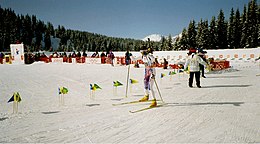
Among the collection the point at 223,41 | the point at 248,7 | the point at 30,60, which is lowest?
the point at 30,60

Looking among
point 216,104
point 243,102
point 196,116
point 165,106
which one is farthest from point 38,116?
point 243,102

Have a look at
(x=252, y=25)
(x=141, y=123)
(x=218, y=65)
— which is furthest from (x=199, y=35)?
(x=141, y=123)

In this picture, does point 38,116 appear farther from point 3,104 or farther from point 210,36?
point 210,36

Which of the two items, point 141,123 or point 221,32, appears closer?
point 141,123

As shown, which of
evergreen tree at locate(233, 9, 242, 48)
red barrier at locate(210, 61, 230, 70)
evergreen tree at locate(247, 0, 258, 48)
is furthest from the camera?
evergreen tree at locate(233, 9, 242, 48)

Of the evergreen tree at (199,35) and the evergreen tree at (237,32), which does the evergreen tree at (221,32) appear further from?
the evergreen tree at (199,35)

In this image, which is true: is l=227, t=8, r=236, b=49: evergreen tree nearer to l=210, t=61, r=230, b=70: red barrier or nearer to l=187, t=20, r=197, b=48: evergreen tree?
l=187, t=20, r=197, b=48: evergreen tree

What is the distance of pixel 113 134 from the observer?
12.5ft

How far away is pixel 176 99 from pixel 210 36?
50642mm

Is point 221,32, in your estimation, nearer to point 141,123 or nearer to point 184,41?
point 184,41

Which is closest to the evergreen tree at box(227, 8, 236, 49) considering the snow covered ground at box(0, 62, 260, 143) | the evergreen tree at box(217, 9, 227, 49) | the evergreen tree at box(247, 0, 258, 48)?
the evergreen tree at box(217, 9, 227, 49)

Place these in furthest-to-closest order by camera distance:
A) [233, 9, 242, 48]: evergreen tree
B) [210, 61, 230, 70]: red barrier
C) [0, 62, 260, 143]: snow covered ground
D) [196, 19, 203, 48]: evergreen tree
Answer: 1. [233, 9, 242, 48]: evergreen tree
2. [196, 19, 203, 48]: evergreen tree
3. [210, 61, 230, 70]: red barrier
4. [0, 62, 260, 143]: snow covered ground

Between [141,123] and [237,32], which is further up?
[237,32]

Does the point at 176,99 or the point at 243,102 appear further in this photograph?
the point at 176,99
